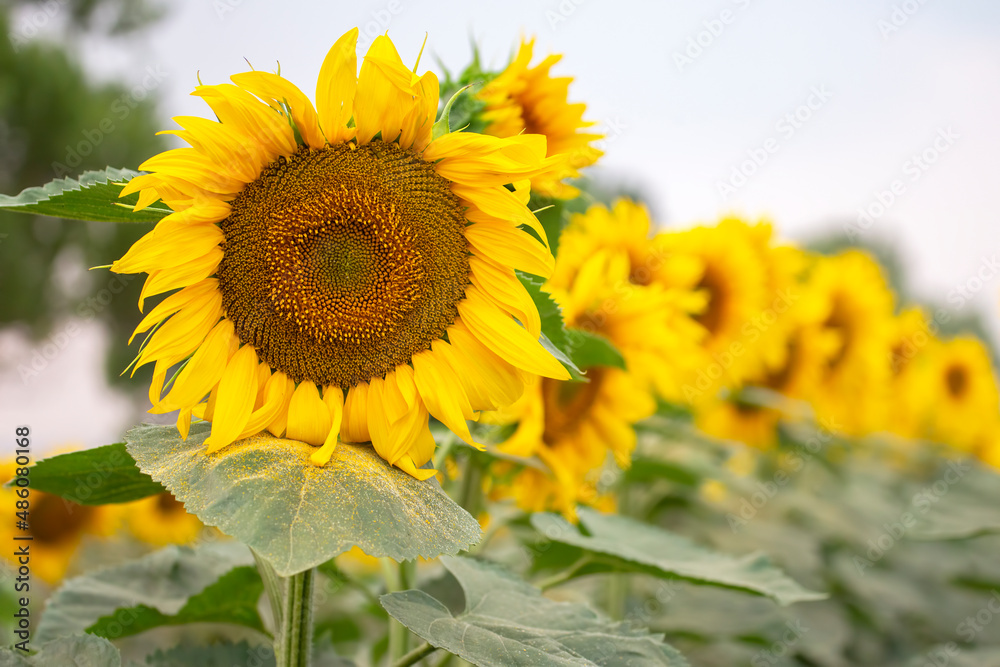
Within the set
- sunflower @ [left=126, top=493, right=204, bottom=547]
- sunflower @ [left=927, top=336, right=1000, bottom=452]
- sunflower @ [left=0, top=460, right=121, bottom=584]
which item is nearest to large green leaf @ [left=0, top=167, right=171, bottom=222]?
sunflower @ [left=0, top=460, right=121, bottom=584]

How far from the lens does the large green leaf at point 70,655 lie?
0.84 m

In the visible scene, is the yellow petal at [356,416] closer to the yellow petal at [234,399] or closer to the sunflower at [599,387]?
the yellow petal at [234,399]

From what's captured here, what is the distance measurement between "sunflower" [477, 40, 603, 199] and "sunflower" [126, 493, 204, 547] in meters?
2.64

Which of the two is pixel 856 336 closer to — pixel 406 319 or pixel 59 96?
pixel 406 319

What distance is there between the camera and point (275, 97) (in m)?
0.84

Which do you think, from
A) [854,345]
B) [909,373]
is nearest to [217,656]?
[854,345]

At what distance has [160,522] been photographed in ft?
11.1

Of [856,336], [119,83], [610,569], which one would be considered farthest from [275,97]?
[119,83]

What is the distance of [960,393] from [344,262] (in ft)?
13.9

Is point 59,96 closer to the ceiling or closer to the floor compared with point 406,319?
closer to the ceiling

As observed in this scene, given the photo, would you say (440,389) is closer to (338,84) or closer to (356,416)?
(356,416)

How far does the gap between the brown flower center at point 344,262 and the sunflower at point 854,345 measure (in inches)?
107

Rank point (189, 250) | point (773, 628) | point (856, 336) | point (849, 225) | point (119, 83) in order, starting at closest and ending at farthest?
point (189, 250) < point (773, 628) < point (856, 336) < point (849, 225) < point (119, 83)

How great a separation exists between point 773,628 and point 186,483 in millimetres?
1772
